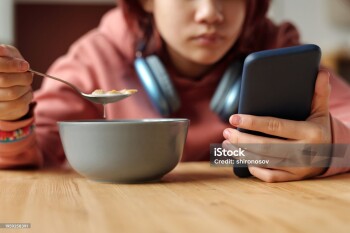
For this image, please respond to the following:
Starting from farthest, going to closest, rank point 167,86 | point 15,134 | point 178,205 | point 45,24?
1. point 45,24
2. point 167,86
3. point 15,134
4. point 178,205

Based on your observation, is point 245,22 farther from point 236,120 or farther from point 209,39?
point 236,120

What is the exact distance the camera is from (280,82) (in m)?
0.72

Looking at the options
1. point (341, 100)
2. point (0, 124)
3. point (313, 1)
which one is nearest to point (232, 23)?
point (341, 100)

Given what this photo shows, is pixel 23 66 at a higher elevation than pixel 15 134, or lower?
higher

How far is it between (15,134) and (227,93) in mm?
486

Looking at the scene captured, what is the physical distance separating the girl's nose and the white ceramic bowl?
325 millimetres

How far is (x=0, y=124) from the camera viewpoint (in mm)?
866

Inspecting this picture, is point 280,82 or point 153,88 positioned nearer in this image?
point 280,82

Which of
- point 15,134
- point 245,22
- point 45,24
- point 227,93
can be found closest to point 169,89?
point 227,93


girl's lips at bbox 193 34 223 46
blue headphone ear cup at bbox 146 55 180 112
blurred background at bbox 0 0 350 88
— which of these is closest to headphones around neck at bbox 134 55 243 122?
blue headphone ear cup at bbox 146 55 180 112

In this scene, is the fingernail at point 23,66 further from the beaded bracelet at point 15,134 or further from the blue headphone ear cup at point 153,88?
the blue headphone ear cup at point 153,88

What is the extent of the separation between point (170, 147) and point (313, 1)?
11.5 feet

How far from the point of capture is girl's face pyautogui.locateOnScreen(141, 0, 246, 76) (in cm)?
99

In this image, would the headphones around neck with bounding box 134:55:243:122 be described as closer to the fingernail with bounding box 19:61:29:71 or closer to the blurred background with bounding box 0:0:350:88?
the fingernail with bounding box 19:61:29:71
